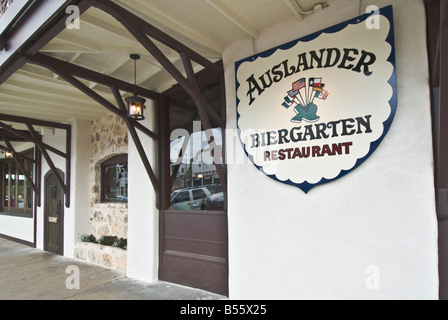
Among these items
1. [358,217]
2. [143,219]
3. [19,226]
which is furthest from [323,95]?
[19,226]

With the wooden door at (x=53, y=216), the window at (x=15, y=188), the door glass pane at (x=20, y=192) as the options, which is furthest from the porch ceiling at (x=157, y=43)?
the door glass pane at (x=20, y=192)

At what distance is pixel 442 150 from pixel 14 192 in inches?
391

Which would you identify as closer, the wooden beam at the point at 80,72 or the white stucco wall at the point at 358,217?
the white stucco wall at the point at 358,217

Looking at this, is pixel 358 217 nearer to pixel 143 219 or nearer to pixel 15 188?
pixel 143 219

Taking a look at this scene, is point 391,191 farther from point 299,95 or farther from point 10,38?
point 10,38

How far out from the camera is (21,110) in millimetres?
4730

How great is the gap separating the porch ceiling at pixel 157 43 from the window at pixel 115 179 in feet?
4.77

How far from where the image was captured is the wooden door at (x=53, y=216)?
5853 mm

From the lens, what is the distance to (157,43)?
2.96 m

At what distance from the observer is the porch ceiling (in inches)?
95.6

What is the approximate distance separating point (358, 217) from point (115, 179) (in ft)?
14.4

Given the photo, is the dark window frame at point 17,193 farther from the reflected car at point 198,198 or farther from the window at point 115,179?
the reflected car at point 198,198

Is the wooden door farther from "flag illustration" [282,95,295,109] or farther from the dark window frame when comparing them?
"flag illustration" [282,95,295,109]
